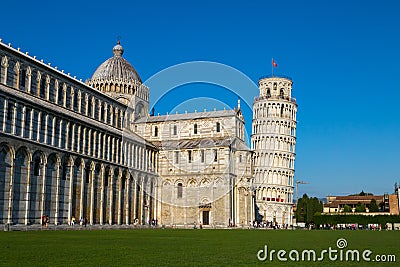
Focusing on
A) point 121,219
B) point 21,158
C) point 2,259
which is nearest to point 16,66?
point 21,158

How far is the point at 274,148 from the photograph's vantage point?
4092 inches

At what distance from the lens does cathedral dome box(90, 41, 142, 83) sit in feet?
253

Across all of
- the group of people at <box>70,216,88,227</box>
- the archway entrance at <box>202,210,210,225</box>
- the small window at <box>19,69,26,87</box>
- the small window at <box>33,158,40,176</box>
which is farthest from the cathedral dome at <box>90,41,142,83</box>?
the small window at <box>33,158,40,176</box>

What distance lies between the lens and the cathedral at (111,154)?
44.1m

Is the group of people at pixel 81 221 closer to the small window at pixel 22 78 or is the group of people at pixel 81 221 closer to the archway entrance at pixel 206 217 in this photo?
the small window at pixel 22 78

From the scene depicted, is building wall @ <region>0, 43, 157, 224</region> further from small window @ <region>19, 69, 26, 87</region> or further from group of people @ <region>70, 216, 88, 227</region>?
group of people @ <region>70, 216, 88, 227</region>

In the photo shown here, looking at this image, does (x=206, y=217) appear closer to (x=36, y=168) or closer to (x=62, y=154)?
(x=62, y=154)

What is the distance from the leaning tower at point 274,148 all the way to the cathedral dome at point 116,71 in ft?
114

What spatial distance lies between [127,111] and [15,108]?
3185 centimetres

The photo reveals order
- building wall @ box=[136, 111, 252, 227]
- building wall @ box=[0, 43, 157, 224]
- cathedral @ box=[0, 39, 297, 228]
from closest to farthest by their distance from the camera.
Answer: building wall @ box=[0, 43, 157, 224], cathedral @ box=[0, 39, 297, 228], building wall @ box=[136, 111, 252, 227]

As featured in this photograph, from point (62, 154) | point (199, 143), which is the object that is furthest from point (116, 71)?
point (62, 154)

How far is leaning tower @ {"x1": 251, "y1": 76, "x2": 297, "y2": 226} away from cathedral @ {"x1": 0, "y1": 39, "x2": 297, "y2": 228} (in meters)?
27.4

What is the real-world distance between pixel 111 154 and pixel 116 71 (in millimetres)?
21448

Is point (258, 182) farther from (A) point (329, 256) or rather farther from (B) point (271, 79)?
(A) point (329, 256)
